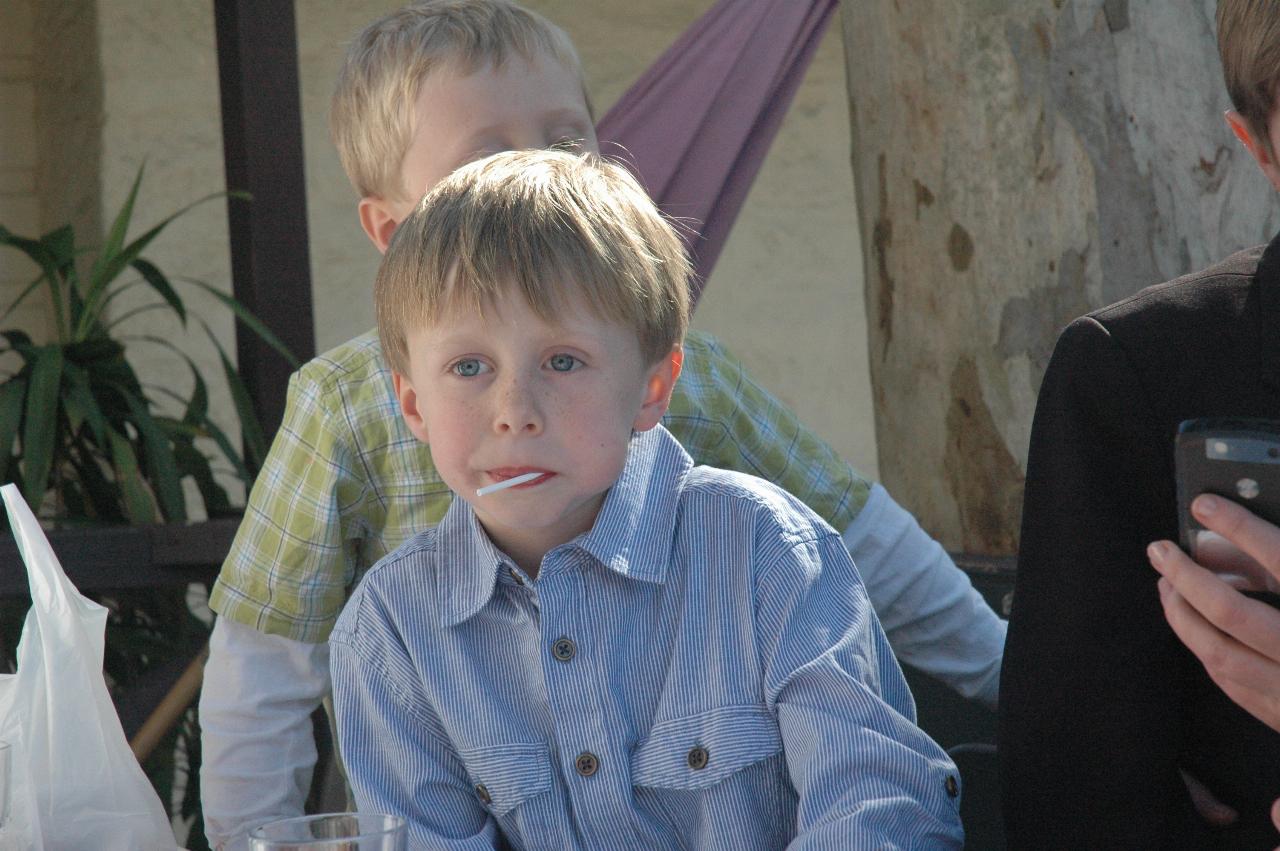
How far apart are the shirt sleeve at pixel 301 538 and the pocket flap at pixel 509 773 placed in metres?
0.39

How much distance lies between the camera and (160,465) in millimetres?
2762

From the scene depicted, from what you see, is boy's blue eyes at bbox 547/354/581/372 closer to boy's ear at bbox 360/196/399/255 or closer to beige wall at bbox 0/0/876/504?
boy's ear at bbox 360/196/399/255

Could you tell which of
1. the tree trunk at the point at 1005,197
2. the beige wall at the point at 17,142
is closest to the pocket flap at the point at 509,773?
the tree trunk at the point at 1005,197

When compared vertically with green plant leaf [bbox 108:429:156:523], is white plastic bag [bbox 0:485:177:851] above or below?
above

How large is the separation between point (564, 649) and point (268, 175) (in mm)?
1529

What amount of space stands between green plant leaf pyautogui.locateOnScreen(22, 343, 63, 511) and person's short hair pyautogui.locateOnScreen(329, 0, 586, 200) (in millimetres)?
1156

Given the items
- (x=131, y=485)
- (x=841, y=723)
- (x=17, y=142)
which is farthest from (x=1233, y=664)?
(x=17, y=142)

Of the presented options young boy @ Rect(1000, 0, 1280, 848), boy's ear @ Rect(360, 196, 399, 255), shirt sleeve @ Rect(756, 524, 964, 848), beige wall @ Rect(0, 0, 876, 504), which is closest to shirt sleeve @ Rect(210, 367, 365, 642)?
boy's ear @ Rect(360, 196, 399, 255)

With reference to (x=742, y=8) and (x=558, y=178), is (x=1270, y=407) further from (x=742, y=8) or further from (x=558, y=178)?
(x=742, y=8)

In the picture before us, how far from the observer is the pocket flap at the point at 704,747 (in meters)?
1.22

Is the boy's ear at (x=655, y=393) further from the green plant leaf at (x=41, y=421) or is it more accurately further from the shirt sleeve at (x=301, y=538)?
the green plant leaf at (x=41, y=421)

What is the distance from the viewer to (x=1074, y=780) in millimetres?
1191

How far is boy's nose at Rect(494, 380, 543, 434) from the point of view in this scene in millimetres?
1199

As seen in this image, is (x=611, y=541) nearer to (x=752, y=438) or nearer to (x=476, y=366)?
(x=476, y=366)
